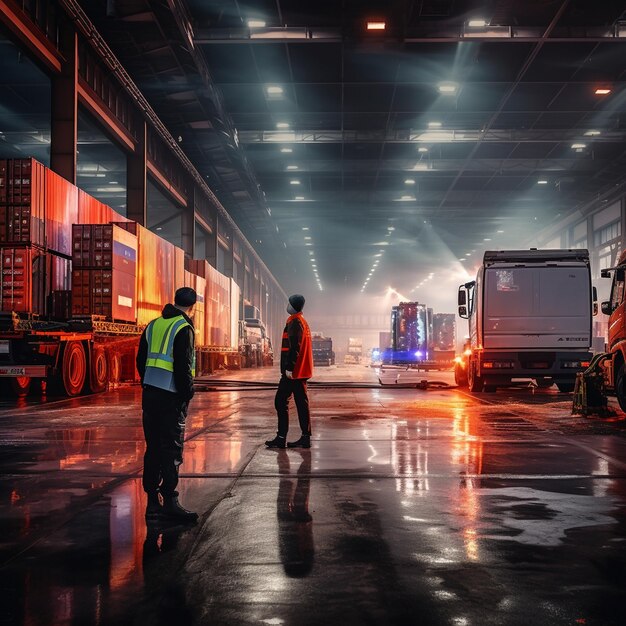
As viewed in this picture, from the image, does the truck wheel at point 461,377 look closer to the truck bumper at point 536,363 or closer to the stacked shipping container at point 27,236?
the truck bumper at point 536,363

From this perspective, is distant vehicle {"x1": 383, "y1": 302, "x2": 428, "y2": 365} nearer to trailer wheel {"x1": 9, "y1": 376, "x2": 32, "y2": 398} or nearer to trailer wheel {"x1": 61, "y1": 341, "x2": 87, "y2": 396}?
trailer wheel {"x1": 61, "y1": 341, "x2": 87, "y2": 396}

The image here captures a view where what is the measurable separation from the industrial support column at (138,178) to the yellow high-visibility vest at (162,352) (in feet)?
66.9

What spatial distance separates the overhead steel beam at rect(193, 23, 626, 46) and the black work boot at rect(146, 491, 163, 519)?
59.2 ft

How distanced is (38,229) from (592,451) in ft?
40.8

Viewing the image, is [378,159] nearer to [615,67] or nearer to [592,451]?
[615,67]

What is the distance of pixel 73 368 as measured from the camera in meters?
16.1

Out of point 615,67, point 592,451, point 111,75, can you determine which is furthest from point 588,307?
point 111,75

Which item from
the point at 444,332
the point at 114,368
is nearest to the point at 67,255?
the point at 114,368

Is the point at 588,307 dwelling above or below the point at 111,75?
below

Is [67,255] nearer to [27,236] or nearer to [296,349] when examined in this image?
[27,236]

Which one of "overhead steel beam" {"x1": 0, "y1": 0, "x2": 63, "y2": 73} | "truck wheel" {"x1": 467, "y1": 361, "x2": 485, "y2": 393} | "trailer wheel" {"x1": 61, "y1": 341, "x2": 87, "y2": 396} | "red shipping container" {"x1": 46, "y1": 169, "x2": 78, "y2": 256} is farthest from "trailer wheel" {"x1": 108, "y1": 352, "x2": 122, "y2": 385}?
"truck wheel" {"x1": 467, "y1": 361, "x2": 485, "y2": 393}

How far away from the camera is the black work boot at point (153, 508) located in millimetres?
4539

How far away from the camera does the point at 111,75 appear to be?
70.7ft

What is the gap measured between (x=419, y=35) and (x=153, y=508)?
62.0ft
